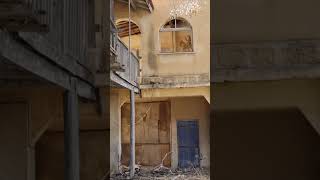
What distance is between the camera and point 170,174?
13852mm

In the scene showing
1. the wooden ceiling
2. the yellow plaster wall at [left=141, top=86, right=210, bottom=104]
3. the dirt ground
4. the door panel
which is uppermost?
the wooden ceiling

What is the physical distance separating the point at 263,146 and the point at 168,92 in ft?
36.9

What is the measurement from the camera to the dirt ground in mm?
13014

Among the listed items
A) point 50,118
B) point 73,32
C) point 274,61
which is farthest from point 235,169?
Result: point 50,118

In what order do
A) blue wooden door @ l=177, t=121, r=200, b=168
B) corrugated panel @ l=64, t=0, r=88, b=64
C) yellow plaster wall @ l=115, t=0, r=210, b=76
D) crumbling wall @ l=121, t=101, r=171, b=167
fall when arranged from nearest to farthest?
corrugated panel @ l=64, t=0, r=88, b=64 → yellow plaster wall @ l=115, t=0, r=210, b=76 → blue wooden door @ l=177, t=121, r=200, b=168 → crumbling wall @ l=121, t=101, r=171, b=167

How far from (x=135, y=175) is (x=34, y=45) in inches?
378

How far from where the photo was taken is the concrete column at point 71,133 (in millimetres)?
6227

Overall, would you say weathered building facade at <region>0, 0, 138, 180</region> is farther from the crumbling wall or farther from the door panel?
the crumbling wall

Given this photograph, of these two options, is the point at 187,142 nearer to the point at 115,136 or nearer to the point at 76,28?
the point at 115,136

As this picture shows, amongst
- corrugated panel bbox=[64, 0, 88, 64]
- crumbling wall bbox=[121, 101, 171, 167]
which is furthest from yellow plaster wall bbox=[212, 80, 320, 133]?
crumbling wall bbox=[121, 101, 171, 167]

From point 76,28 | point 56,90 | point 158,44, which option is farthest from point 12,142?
point 158,44

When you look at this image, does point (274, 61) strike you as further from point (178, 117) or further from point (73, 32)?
point (178, 117)

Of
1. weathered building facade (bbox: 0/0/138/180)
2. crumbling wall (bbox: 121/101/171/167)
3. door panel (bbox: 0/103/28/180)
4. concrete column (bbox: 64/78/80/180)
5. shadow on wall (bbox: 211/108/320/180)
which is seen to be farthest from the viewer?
crumbling wall (bbox: 121/101/171/167)

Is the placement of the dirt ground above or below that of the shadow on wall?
below
